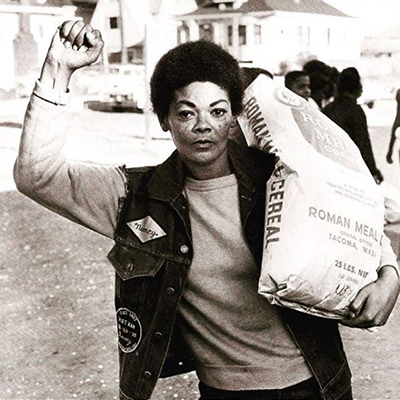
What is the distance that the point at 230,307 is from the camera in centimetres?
159

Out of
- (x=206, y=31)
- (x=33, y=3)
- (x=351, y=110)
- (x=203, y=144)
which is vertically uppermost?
(x=203, y=144)

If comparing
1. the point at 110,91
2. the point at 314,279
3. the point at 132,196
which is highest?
the point at 132,196

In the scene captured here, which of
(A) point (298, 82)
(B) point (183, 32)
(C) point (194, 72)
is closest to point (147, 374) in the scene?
Answer: (C) point (194, 72)

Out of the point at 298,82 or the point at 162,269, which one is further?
the point at 298,82

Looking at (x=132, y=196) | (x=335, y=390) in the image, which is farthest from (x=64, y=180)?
(x=335, y=390)

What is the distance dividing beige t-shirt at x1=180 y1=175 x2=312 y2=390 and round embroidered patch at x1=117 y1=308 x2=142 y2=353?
0.11 meters

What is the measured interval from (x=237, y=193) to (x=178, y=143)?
6.7 inches

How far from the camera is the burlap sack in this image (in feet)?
4.99

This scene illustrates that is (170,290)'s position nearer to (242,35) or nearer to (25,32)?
(242,35)

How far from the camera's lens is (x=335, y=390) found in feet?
5.43

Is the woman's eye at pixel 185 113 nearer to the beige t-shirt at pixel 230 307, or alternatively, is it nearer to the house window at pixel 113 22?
the beige t-shirt at pixel 230 307

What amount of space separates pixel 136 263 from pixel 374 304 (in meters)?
0.52

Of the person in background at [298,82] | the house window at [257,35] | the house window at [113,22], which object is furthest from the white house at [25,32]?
the person in background at [298,82]

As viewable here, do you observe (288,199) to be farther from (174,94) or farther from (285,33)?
(285,33)
